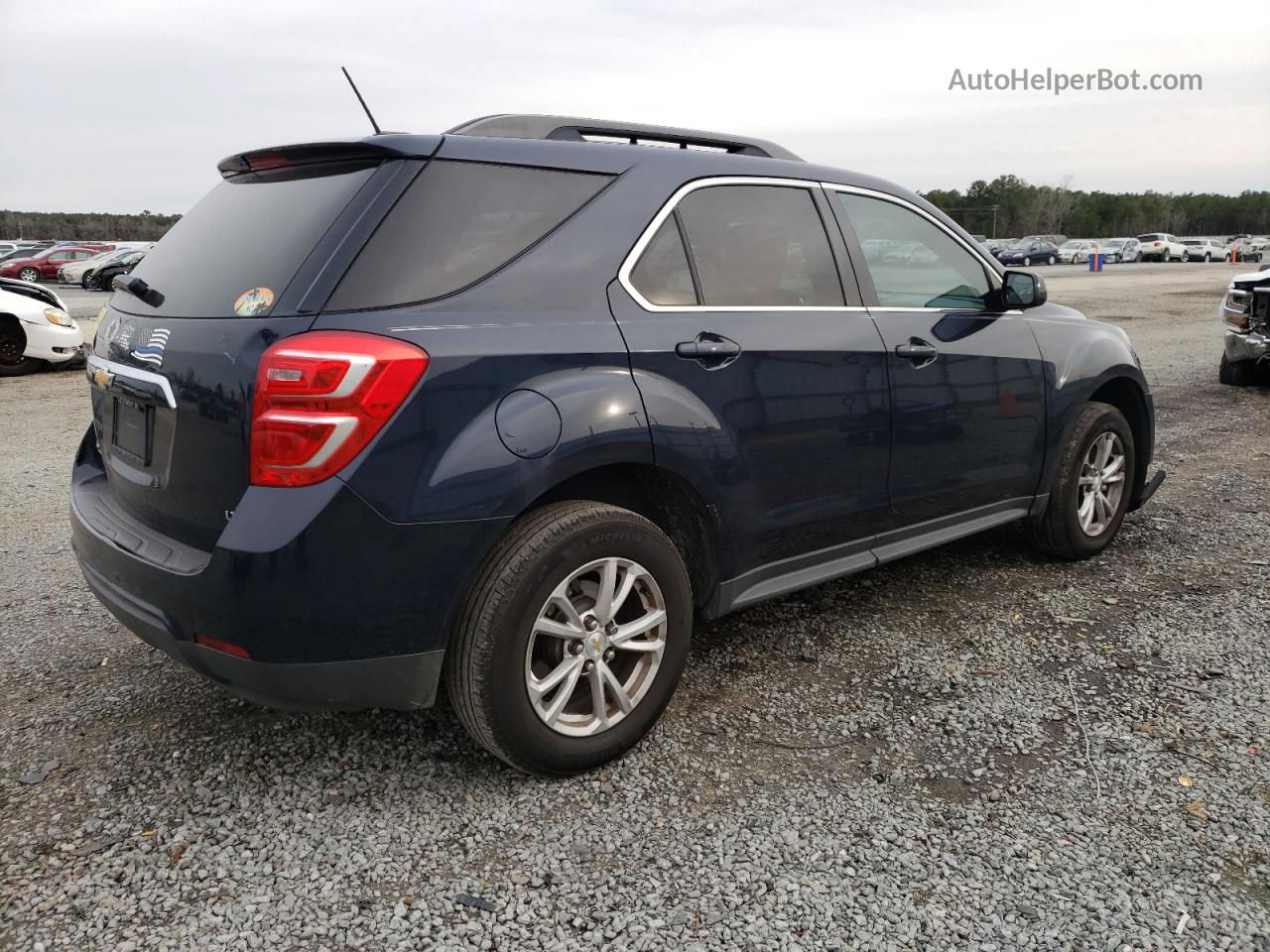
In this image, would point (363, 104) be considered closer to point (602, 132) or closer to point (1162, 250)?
point (602, 132)

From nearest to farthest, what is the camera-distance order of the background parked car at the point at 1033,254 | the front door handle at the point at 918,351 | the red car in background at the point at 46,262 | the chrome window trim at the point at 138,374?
1. the chrome window trim at the point at 138,374
2. the front door handle at the point at 918,351
3. the red car in background at the point at 46,262
4. the background parked car at the point at 1033,254

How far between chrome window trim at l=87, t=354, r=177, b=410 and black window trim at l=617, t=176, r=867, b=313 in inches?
49.4

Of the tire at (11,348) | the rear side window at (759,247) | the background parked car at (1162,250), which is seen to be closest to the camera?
the rear side window at (759,247)

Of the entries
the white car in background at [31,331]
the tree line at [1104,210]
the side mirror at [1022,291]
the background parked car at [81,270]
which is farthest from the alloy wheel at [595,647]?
the tree line at [1104,210]

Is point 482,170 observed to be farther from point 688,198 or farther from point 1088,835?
point 1088,835

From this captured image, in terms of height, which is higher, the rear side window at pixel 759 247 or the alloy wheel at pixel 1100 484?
the rear side window at pixel 759 247

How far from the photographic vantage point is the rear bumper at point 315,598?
236 cm

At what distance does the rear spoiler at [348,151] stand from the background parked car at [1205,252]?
60.9 metres

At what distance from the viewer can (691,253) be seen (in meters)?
3.11

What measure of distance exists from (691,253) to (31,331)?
37.0 ft

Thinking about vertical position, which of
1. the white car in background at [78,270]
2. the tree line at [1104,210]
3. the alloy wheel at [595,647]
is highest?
the tree line at [1104,210]

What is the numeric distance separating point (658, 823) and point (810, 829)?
398mm

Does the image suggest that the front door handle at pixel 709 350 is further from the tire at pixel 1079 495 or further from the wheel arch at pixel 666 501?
the tire at pixel 1079 495

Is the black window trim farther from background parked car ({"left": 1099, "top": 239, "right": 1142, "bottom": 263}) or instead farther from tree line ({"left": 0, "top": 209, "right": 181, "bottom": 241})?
tree line ({"left": 0, "top": 209, "right": 181, "bottom": 241})
